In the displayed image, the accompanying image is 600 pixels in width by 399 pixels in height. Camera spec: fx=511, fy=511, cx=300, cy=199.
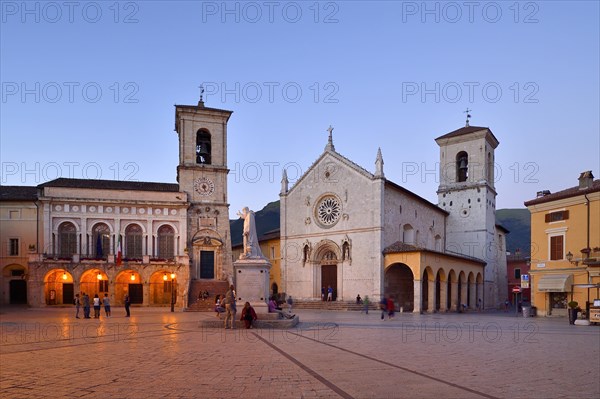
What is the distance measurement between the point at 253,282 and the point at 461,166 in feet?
125

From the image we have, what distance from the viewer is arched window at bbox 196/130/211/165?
47125mm

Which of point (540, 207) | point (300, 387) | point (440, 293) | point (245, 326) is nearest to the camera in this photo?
point (300, 387)

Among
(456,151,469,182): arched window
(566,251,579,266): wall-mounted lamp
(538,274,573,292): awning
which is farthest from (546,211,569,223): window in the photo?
(456,151,469,182): arched window

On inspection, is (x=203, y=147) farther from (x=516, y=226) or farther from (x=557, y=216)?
(x=516, y=226)

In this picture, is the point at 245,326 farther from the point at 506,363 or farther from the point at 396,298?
the point at 396,298

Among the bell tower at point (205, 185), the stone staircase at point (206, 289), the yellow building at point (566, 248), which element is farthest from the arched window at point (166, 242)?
the yellow building at point (566, 248)

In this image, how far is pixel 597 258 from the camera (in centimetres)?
2842

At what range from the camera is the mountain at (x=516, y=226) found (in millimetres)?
136900

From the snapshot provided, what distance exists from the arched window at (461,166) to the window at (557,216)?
20.6 meters

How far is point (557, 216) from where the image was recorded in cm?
3180

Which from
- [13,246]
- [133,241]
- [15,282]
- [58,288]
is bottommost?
[58,288]

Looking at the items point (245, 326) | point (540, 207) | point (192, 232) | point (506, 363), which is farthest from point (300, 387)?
point (192, 232)

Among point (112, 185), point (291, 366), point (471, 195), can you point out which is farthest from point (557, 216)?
point (112, 185)

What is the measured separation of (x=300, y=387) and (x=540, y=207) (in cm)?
2936
